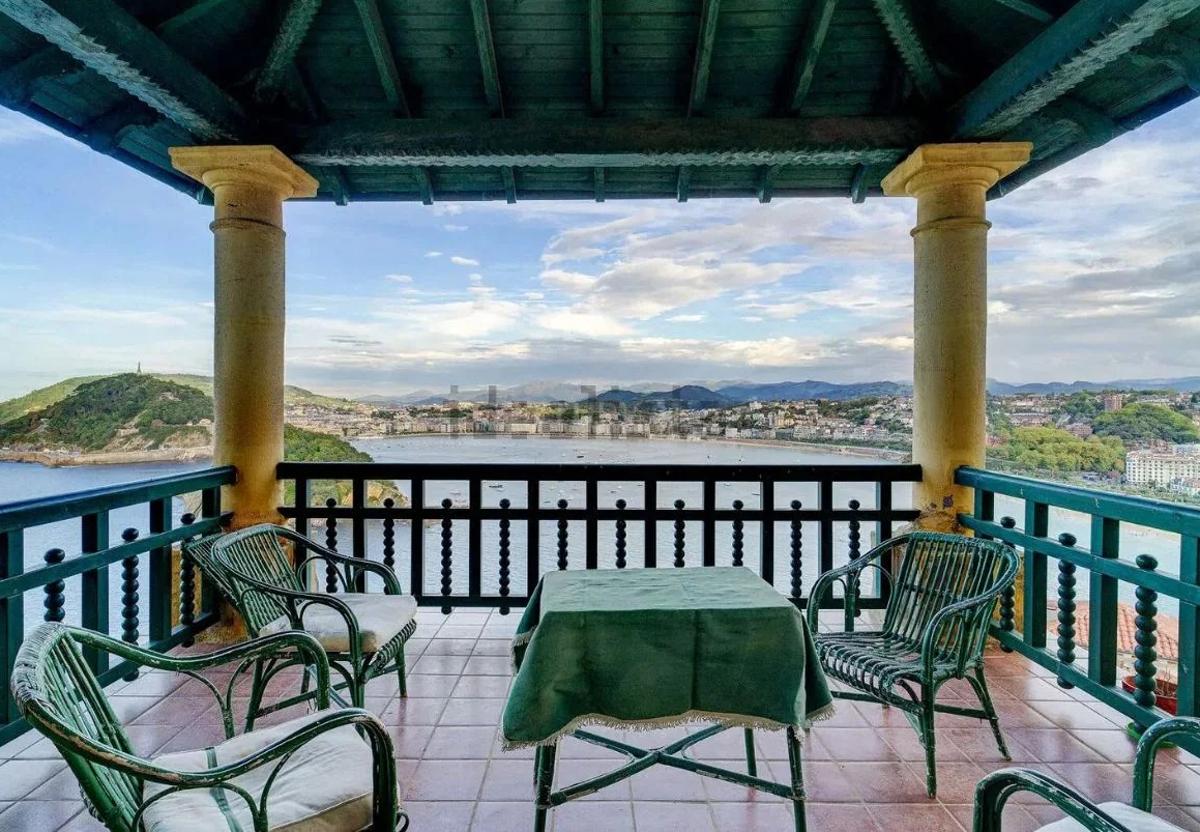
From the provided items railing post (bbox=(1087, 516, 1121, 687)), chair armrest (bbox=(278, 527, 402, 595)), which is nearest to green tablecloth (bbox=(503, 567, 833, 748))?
chair armrest (bbox=(278, 527, 402, 595))

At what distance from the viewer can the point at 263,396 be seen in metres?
3.87

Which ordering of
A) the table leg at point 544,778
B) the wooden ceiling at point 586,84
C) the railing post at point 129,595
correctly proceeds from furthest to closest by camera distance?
1. the wooden ceiling at point 586,84
2. the railing post at point 129,595
3. the table leg at point 544,778

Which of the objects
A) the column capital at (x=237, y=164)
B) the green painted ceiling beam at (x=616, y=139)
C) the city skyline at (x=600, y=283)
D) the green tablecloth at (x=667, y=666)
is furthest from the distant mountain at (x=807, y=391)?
the column capital at (x=237, y=164)

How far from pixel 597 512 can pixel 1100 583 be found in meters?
2.64

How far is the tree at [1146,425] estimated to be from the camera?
336 centimetres

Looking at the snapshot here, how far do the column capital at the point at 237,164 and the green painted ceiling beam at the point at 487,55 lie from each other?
134 centimetres

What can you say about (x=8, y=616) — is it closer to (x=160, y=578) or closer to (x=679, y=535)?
(x=160, y=578)

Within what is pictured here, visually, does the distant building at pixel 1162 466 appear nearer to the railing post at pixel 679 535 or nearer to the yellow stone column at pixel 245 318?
the railing post at pixel 679 535

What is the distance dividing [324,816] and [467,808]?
0.93m

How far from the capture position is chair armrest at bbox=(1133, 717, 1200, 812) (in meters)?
1.33

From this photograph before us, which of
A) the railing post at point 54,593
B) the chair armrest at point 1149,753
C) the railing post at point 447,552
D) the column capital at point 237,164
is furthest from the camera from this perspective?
the railing post at point 447,552

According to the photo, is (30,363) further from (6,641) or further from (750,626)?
(750,626)

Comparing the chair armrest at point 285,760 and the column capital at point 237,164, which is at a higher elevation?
the column capital at point 237,164

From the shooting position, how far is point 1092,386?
4145 millimetres
